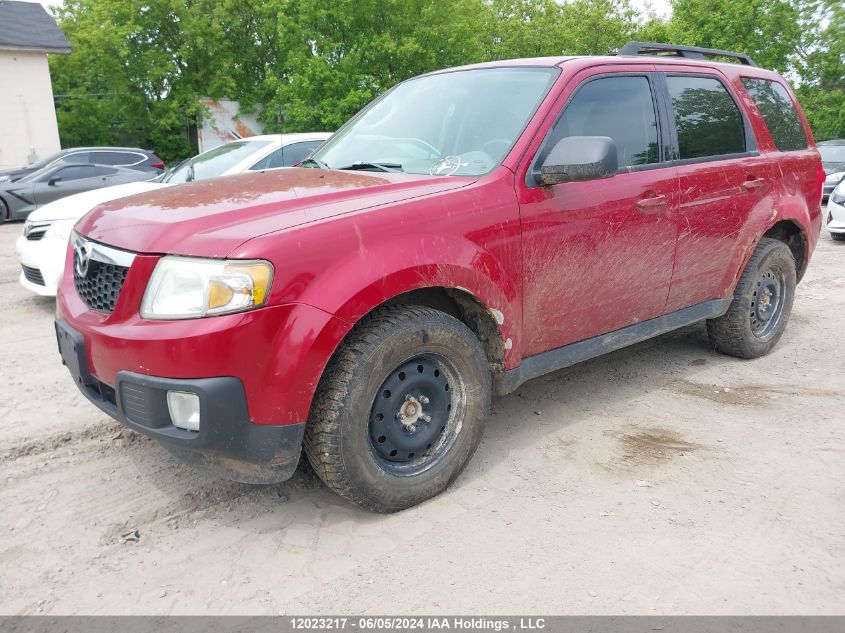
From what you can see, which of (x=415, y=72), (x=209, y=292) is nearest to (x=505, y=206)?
(x=209, y=292)

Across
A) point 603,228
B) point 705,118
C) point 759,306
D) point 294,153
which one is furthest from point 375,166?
point 294,153

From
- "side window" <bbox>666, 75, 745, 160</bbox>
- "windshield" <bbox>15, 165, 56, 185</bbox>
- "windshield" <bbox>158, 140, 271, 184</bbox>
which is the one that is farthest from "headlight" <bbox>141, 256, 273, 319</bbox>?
"windshield" <bbox>15, 165, 56, 185</bbox>

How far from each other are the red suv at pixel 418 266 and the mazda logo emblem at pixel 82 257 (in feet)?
0.07

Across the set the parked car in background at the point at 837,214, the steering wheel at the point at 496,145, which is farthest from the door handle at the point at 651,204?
the parked car in background at the point at 837,214

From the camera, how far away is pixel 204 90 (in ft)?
98.3

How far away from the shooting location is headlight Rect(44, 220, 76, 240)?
6348 millimetres

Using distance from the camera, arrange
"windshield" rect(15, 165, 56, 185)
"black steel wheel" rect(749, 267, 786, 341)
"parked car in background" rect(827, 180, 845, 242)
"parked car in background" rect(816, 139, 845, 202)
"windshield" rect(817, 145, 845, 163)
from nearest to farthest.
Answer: "black steel wheel" rect(749, 267, 786, 341) < "parked car in background" rect(827, 180, 845, 242) < "windshield" rect(15, 165, 56, 185) < "parked car in background" rect(816, 139, 845, 202) < "windshield" rect(817, 145, 845, 163)

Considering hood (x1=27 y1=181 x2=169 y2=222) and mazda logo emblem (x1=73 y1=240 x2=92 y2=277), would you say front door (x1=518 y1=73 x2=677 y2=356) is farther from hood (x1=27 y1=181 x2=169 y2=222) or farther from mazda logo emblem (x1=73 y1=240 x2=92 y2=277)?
hood (x1=27 y1=181 x2=169 y2=222)

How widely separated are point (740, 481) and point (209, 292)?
2592 mm

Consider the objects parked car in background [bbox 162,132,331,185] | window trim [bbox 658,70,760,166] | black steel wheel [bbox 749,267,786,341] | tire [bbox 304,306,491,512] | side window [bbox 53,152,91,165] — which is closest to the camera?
tire [bbox 304,306,491,512]

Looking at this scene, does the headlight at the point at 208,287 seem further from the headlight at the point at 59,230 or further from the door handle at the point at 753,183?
the headlight at the point at 59,230

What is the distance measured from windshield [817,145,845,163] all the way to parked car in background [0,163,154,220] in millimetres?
14438

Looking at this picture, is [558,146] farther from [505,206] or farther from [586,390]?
[586,390]

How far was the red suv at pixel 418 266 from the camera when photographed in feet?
8.64
